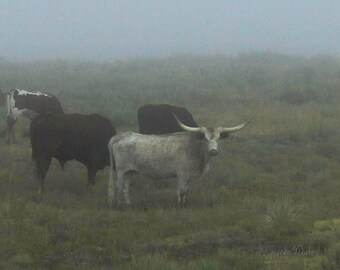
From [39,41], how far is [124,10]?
23881 millimetres

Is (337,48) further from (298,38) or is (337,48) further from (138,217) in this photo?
(138,217)

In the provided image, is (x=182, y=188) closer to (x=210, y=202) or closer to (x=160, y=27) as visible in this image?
(x=210, y=202)

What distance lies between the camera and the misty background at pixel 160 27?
166 ft

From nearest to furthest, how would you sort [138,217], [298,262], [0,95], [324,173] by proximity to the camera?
1. [298,262]
2. [138,217]
3. [324,173]
4. [0,95]

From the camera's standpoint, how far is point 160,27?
7062 centimetres

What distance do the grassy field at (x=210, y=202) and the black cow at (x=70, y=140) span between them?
1.53 feet

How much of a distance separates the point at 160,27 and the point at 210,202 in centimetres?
6283

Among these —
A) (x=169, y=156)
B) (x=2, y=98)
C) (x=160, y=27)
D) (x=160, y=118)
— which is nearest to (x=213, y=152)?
(x=169, y=156)

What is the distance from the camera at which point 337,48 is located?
157 feet

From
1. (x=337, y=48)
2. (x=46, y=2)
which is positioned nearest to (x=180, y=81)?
(x=337, y=48)

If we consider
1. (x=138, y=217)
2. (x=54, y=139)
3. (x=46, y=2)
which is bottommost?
(x=138, y=217)

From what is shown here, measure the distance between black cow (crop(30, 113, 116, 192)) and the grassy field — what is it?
0.47m

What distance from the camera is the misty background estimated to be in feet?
166

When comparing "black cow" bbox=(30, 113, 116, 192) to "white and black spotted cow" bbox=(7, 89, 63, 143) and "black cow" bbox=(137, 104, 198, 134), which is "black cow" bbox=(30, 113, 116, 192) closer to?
"black cow" bbox=(137, 104, 198, 134)
